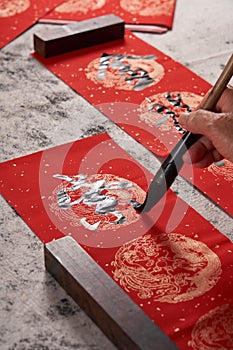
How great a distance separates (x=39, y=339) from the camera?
1241 millimetres

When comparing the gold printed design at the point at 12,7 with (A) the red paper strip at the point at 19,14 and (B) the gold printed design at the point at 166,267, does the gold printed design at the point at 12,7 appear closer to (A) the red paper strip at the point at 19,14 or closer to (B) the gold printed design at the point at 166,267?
(A) the red paper strip at the point at 19,14

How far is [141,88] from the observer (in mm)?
1925

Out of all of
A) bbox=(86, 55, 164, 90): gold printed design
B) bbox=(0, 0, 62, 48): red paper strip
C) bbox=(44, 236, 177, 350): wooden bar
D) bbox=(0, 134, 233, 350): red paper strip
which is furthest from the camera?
bbox=(0, 0, 62, 48): red paper strip

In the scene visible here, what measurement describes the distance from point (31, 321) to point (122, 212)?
0.32 metres

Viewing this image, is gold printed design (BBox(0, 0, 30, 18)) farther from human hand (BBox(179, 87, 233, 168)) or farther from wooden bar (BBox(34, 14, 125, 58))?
human hand (BBox(179, 87, 233, 168))

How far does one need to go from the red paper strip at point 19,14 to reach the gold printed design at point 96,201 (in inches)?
27.7

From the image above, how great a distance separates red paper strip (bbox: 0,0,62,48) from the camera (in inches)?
85.6

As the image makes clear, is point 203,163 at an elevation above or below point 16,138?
above

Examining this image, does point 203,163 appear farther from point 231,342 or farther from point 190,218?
point 231,342

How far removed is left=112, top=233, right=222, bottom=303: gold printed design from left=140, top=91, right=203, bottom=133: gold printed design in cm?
40

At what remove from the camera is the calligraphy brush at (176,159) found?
138 centimetres

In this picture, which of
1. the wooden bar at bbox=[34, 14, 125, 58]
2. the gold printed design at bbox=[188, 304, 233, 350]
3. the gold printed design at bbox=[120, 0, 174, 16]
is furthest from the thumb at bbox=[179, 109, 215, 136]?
the gold printed design at bbox=[120, 0, 174, 16]

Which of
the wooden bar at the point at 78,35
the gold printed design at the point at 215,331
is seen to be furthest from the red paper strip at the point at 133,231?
the wooden bar at the point at 78,35

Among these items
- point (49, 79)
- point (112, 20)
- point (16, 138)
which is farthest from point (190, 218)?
point (112, 20)
